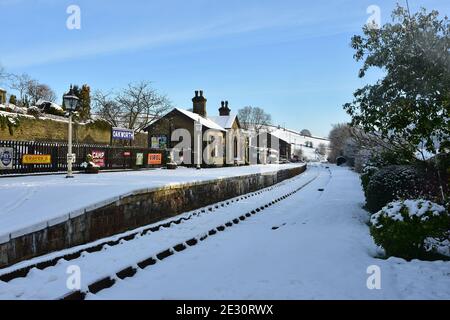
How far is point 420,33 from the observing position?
1039 cm

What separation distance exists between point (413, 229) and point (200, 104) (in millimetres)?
41182

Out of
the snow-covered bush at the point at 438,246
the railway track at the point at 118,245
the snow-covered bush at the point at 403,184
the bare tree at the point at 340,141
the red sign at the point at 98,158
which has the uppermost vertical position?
the bare tree at the point at 340,141

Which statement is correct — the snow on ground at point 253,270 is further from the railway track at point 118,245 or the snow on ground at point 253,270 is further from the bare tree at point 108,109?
the bare tree at point 108,109

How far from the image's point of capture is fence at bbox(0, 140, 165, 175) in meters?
14.8

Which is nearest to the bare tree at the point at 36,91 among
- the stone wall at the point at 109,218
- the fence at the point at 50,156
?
the fence at the point at 50,156

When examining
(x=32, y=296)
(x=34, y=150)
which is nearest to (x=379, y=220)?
(x=32, y=296)

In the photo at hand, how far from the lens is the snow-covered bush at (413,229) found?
6152mm

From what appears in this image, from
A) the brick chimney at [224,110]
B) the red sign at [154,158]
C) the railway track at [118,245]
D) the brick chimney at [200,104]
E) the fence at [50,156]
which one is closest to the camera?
the railway track at [118,245]

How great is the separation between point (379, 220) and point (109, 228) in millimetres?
5727

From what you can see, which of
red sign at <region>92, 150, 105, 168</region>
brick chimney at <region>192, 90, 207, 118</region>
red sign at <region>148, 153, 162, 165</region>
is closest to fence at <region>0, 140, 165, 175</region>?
red sign at <region>92, 150, 105, 168</region>

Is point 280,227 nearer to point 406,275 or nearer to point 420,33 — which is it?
point 406,275

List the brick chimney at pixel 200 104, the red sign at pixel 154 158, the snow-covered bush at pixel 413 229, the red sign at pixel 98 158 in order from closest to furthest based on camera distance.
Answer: the snow-covered bush at pixel 413 229 → the red sign at pixel 98 158 → the red sign at pixel 154 158 → the brick chimney at pixel 200 104

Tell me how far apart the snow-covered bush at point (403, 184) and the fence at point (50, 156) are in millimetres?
13128

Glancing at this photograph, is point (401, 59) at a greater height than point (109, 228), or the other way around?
point (401, 59)
